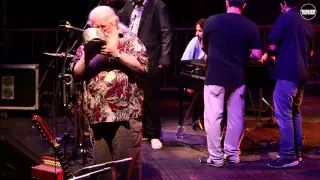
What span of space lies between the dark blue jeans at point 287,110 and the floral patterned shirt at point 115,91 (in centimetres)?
242

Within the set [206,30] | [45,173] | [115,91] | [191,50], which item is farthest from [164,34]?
[45,173]

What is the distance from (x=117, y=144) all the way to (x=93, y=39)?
104cm

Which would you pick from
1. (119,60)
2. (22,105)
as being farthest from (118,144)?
(22,105)

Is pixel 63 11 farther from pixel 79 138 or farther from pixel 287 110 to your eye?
pixel 287 110

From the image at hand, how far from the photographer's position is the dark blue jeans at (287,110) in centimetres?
674

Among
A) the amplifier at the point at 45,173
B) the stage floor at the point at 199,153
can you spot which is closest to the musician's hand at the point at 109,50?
the amplifier at the point at 45,173

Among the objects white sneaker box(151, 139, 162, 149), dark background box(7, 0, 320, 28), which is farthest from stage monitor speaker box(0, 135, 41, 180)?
dark background box(7, 0, 320, 28)

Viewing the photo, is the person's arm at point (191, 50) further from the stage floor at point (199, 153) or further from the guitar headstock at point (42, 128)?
the guitar headstock at point (42, 128)

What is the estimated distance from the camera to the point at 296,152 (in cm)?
714

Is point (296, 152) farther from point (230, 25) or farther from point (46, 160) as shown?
point (46, 160)

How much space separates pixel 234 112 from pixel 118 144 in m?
2.37

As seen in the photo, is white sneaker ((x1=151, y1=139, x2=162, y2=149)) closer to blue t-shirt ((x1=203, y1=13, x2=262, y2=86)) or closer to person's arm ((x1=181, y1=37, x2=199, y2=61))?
blue t-shirt ((x1=203, y1=13, x2=262, y2=86))

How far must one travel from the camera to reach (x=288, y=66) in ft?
21.9

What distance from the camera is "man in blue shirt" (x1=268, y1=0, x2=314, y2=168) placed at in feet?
21.7
